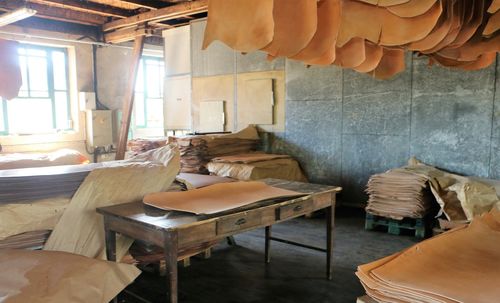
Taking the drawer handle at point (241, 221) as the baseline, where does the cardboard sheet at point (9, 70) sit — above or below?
above

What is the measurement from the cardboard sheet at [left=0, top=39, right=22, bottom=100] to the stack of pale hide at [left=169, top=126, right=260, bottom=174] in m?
3.50

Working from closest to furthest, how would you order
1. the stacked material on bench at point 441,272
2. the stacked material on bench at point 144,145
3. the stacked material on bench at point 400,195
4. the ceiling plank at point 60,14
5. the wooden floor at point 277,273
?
the stacked material on bench at point 441,272, the wooden floor at point 277,273, the stacked material on bench at point 400,195, the stacked material on bench at point 144,145, the ceiling plank at point 60,14

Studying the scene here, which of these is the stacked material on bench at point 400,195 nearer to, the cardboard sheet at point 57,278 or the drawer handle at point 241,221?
the drawer handle at point 241,221

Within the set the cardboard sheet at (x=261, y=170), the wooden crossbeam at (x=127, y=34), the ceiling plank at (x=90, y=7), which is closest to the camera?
the cardboard sheet at (x=261, y=170)

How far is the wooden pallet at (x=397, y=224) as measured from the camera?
4555 millimetres

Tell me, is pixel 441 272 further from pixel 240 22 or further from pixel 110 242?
pixel 110 242

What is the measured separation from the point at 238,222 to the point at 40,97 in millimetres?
7888

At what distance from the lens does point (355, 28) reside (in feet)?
4.58

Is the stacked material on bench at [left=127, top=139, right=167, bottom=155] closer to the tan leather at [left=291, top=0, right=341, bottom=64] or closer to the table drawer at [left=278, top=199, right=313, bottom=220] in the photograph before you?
the table drawer at [left=278, top=199, right=313, bottom=220]

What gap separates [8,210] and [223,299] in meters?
1.62

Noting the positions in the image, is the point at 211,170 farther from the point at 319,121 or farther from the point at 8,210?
the point at 8,210

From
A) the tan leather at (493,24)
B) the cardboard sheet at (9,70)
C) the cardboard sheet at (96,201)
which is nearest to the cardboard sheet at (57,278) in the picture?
the cardboard sheet at (96,201)

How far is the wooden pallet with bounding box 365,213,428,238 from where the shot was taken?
14.9 feet

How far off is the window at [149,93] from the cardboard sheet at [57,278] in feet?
28.9
